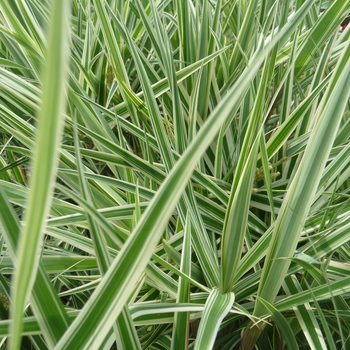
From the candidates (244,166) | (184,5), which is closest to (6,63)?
(184,5)

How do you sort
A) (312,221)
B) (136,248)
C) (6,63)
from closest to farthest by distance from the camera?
(136,248) → (312,221) → (6,63)

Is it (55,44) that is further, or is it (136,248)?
(136,248)

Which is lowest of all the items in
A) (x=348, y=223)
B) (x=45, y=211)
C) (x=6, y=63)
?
(x=45, y=211)

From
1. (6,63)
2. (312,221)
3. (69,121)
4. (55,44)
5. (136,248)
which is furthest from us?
(6,63)

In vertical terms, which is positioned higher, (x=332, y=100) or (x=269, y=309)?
(x=332, y=100)

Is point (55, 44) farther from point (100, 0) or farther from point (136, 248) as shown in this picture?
point (100, 0)

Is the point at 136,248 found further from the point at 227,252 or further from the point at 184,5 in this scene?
the point at 184,5
